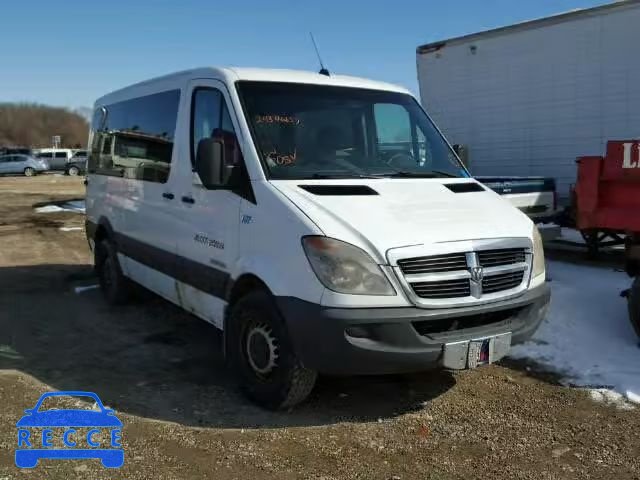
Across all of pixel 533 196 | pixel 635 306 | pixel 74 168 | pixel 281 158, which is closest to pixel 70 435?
pixel 281 158

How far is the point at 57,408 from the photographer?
13.7 feet

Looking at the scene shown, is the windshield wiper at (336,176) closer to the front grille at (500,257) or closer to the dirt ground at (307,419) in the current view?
the front grille at (500,257)

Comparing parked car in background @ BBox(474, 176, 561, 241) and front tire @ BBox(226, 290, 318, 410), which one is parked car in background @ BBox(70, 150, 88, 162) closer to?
parked car in background @ BBox(474, 176, 561, 241)

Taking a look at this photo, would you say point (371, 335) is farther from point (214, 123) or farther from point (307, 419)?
point (214, 123)

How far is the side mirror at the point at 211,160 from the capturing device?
164 inches

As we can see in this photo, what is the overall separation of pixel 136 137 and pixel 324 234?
131 inches

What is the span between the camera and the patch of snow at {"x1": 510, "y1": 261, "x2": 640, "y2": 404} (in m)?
4.74

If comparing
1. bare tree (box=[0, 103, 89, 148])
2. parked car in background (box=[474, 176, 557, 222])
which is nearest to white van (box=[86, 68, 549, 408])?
parked car in background (box=[474, 176, 557, 222])

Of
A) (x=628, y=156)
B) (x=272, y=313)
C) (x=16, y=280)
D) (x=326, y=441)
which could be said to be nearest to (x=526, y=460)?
(x=326, y=441)

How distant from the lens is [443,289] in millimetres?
3725

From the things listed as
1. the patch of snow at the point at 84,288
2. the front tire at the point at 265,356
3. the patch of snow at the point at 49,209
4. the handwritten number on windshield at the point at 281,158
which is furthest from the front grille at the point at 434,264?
the patch of snow at the point at 49,209

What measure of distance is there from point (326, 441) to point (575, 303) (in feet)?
12.3

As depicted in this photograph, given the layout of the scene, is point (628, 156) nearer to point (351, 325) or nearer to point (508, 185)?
point (508, 185)

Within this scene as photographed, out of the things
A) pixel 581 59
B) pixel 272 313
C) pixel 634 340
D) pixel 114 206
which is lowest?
pixel 634 340
